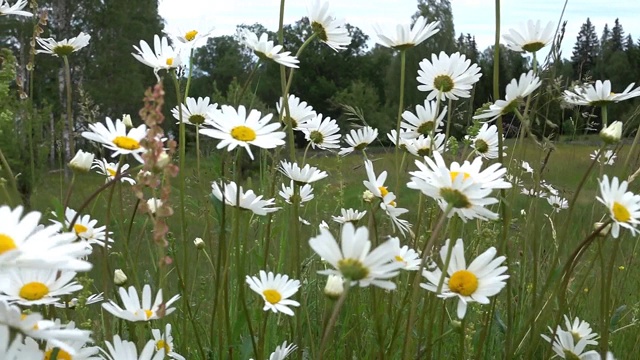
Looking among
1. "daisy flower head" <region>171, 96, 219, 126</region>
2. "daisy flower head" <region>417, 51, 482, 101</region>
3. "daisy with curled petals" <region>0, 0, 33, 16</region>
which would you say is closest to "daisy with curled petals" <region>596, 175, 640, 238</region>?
"daisy flower head" <region>417, 51, 482, 101</region>

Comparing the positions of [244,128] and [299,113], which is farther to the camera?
[299,113]

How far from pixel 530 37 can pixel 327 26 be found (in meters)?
0.41

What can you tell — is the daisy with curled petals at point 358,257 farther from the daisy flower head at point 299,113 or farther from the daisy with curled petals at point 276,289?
the daisy flower head at point 299,113

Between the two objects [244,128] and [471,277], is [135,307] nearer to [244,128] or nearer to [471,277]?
[244,128]

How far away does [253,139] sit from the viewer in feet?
3.27

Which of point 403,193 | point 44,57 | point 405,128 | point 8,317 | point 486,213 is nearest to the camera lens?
point 8,317

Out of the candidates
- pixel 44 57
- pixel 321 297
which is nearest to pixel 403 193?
pixel 321 297

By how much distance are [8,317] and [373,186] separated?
26.3 inches

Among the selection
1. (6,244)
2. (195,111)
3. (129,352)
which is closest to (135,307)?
(129,352)

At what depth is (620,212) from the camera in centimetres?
93

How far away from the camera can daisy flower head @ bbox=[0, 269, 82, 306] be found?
2.59 feet

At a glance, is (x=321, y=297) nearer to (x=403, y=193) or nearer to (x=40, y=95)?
(x=403, y=193)

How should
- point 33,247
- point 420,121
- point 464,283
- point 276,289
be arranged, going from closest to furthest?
point 33,247 < point 464,283 < point 276,289 < point 420,121

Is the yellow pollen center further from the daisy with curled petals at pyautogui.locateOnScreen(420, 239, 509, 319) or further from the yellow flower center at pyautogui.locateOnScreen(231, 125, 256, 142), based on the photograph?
the yellow flower center at pyautogui.locateOnScreen(231, 125, 256, 142)
